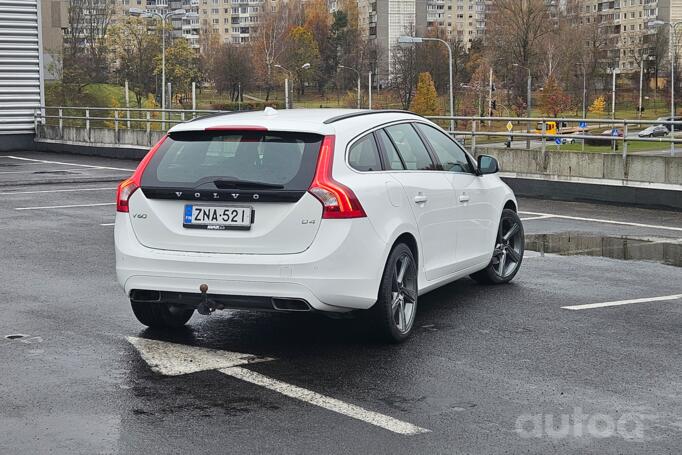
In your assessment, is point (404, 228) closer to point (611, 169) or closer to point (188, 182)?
point (188, 182)

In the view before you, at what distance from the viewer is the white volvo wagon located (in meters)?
7.02

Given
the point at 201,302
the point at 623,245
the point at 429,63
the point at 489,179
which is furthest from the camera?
the point at 429,63

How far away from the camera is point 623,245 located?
12.8 meters

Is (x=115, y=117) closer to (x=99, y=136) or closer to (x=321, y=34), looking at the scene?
(x=99, y=136)

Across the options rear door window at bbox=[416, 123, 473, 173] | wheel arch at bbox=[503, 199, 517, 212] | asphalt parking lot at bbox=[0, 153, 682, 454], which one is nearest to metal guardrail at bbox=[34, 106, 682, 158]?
wheel arch at bbox=[503, 199, 517, 212]

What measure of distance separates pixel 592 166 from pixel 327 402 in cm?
1362

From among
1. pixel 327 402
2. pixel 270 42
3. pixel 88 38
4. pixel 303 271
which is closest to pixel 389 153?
pixel 303 271

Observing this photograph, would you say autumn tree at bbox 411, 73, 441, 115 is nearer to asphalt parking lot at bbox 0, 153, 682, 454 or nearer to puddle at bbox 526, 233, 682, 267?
puddle at bbox 526, 233, 682, 267

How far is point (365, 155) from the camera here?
762cm

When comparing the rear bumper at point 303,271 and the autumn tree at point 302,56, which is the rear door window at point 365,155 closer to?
the rear bumper at point 303,271

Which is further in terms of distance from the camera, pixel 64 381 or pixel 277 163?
pixel 277 163

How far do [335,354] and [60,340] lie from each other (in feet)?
5.97

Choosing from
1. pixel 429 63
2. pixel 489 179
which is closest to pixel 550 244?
pixel 489 179

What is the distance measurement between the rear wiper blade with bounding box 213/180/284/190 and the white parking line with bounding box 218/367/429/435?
110cm
